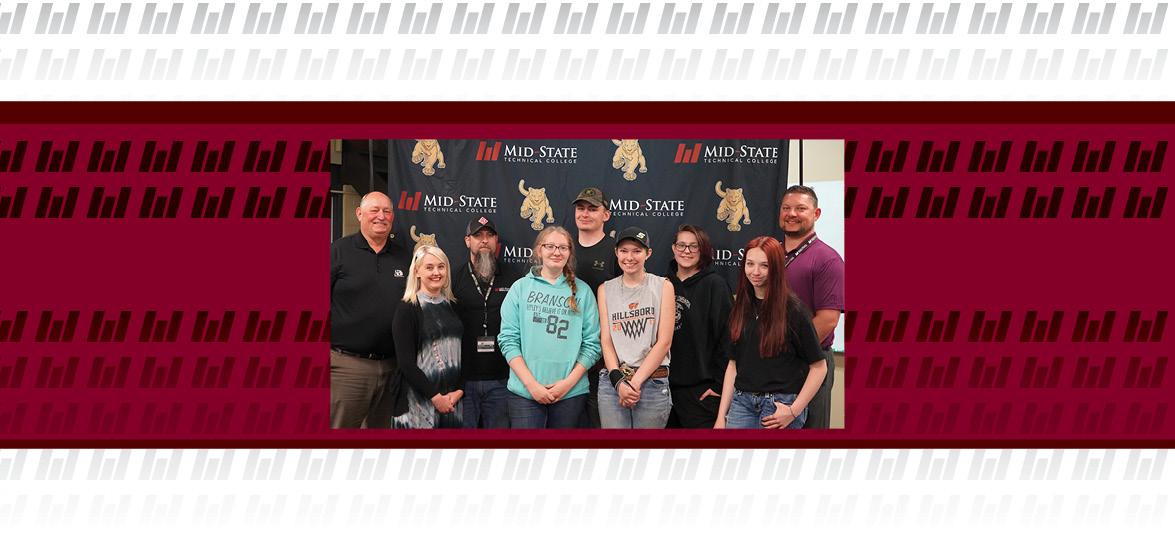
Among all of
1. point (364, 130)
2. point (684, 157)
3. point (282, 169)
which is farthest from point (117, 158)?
point (684, 157)

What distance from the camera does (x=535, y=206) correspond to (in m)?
4.86

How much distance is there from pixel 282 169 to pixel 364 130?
482mm

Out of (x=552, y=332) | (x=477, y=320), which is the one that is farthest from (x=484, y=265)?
(x=552, y=332)

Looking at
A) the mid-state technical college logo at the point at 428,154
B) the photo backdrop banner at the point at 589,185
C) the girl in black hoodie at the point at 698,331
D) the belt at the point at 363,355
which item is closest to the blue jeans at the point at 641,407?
the girl in black hoodie at the point at 698,331

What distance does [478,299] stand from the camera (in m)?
4.78

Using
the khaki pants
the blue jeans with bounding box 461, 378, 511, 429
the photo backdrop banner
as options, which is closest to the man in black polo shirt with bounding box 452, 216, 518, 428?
the blue jeans with bounding box 461, 378, 511, 429

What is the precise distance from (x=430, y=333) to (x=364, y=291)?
448mm

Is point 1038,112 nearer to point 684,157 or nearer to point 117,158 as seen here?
point 684,157

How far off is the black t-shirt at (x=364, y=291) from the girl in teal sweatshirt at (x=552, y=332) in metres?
0.63

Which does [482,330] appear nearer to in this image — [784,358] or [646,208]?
[646,208]

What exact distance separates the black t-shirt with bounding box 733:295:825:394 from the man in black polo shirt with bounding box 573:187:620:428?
758mm

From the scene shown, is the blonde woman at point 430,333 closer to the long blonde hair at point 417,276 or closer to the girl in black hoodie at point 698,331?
the long blonde hair at point 417,276

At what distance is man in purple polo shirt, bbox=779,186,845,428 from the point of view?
183 inches

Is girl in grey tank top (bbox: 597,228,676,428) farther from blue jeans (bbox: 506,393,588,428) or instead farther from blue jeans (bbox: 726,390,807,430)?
blue jeans (bbox: 726,390,807,430)
